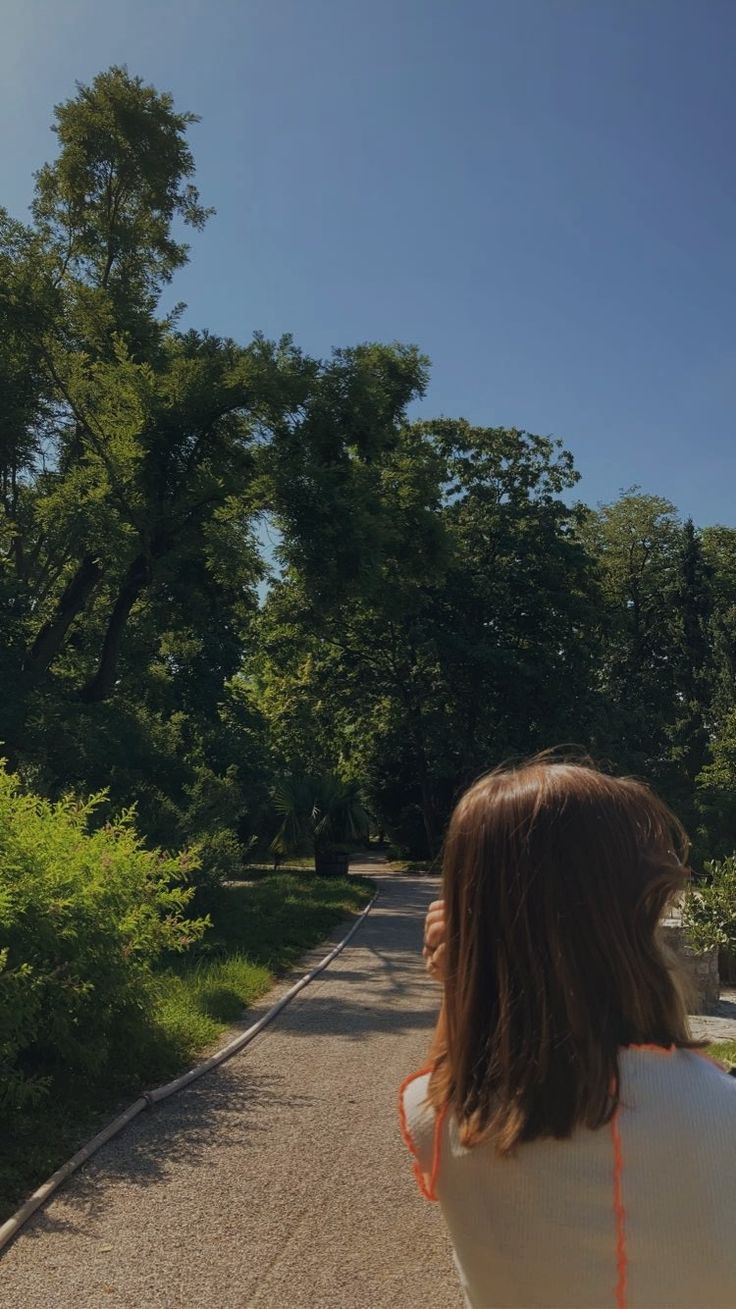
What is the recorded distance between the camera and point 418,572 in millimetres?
18250

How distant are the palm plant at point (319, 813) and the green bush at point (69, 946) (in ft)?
54.0

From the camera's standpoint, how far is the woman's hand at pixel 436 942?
4.16 feet

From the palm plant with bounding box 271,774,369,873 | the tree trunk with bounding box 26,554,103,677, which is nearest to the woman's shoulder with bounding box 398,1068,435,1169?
the tree trunk with bounding box 26,554,103,677

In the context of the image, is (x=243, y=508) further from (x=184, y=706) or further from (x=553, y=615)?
(x=553, y=615)

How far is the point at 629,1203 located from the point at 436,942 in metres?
0.40

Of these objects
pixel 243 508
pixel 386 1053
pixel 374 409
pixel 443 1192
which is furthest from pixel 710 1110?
pixel 374 409

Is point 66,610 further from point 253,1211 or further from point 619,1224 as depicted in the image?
point 619,1224

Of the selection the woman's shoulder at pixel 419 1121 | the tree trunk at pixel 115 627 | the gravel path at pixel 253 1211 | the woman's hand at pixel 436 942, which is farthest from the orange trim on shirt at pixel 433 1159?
the tree trunk at pixel 115 627

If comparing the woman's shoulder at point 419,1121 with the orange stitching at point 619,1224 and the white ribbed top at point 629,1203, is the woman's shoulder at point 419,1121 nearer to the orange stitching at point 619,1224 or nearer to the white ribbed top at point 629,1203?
the white ribbed top at point 629,1203

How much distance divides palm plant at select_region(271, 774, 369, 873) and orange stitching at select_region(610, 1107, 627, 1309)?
21757mm

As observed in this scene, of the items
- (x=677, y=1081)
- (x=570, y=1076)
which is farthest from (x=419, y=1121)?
(x=677, y=1081)

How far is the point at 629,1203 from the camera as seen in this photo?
1015 mm

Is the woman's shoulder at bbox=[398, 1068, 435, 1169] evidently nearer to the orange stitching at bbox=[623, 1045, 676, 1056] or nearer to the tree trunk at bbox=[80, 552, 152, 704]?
the orange stitching at bbox=[623, 1045, 676, 1056]

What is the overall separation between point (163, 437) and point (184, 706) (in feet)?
28.3
